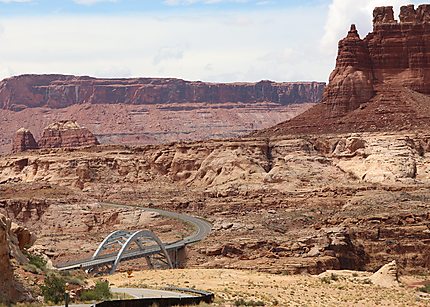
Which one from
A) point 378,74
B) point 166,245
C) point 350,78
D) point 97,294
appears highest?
point 378,74

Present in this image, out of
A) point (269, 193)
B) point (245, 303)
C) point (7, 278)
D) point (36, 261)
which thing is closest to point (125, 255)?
point (36, 261)

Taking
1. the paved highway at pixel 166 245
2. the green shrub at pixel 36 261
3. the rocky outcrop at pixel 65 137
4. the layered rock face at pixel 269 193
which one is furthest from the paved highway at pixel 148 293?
the rocky outcrop at pixel 65 137

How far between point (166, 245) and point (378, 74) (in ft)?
177

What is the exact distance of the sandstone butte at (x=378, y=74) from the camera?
414 ft

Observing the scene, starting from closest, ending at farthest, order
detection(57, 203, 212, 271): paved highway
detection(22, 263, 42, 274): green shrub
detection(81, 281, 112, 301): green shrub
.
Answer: detection(81, 281, 112, 301): green shrub < detection(22, 263, 42, 274): green shrub < detection(57, 203, 212, 271): paved highway

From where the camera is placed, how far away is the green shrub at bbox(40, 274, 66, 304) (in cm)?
3688

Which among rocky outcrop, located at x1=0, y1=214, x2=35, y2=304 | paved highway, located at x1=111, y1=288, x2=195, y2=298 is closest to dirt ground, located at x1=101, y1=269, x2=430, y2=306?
paved highway, located at x1=111, y1=288, x2=195, y2=298

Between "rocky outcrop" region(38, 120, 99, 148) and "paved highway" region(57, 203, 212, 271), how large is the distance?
72.1 metres

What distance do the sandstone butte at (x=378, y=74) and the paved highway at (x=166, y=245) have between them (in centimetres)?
2727

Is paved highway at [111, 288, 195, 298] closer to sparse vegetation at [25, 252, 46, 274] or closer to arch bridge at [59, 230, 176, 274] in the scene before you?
sparse vegetation at [25, 252, 46, 274]

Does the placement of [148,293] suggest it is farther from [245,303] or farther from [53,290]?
[53,290]

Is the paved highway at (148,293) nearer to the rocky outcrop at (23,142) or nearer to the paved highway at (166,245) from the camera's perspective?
the paved highway at (166,245)

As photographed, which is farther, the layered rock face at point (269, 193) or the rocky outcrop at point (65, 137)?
the rocky outcrop at point (65, 137)

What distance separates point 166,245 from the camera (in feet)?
275
